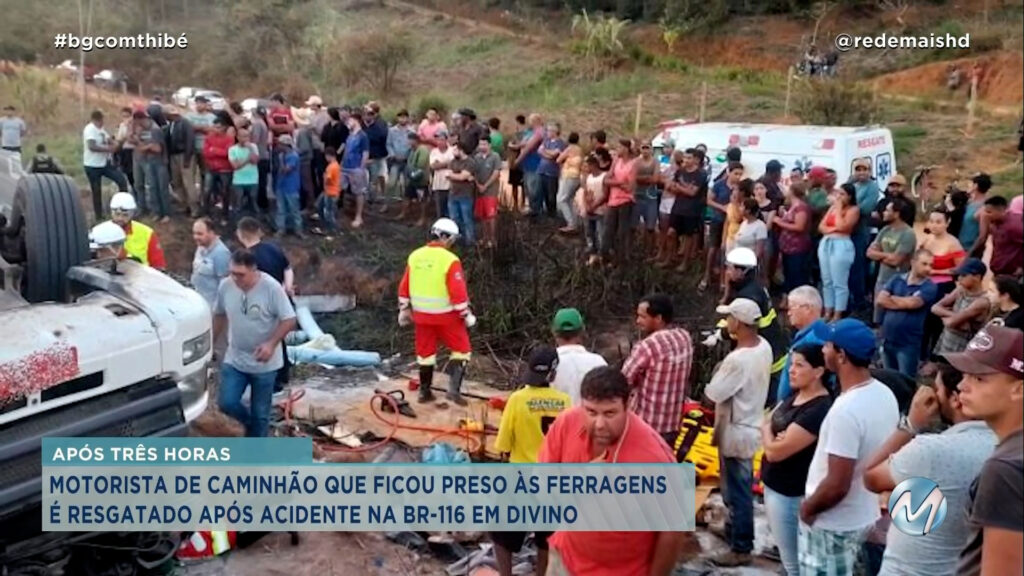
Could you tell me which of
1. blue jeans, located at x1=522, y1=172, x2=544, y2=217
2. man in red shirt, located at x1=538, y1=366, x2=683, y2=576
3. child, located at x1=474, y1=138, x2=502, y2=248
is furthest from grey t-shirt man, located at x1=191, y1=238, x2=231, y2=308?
blue jeans, located at x1=522, y1=172, x2=544, y2=217

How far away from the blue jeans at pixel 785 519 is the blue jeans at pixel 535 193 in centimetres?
848

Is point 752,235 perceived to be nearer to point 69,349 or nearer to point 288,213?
point 288,213

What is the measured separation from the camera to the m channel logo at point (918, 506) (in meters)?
3.13

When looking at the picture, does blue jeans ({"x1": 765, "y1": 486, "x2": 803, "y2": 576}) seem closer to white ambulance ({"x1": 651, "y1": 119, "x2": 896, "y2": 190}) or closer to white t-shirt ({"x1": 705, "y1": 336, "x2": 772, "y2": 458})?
white t-shirt ({"x1": 705, "y1": 336, "x2": 772, "y2": 458})

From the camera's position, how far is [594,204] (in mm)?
11094

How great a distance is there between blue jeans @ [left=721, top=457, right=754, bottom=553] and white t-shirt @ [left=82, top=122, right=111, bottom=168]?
28.7 feet

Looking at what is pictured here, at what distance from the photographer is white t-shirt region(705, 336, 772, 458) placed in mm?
5078

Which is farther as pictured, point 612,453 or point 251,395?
point 251,395

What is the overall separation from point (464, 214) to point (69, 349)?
7478mm

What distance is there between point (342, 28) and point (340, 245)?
22.2 metres

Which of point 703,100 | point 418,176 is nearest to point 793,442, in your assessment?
point 418,176

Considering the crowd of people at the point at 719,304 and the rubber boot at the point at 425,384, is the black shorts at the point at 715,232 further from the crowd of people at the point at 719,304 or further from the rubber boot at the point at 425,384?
the rubber boot at the point at 425,384

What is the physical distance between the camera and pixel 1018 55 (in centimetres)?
212

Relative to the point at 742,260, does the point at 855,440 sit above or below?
below
